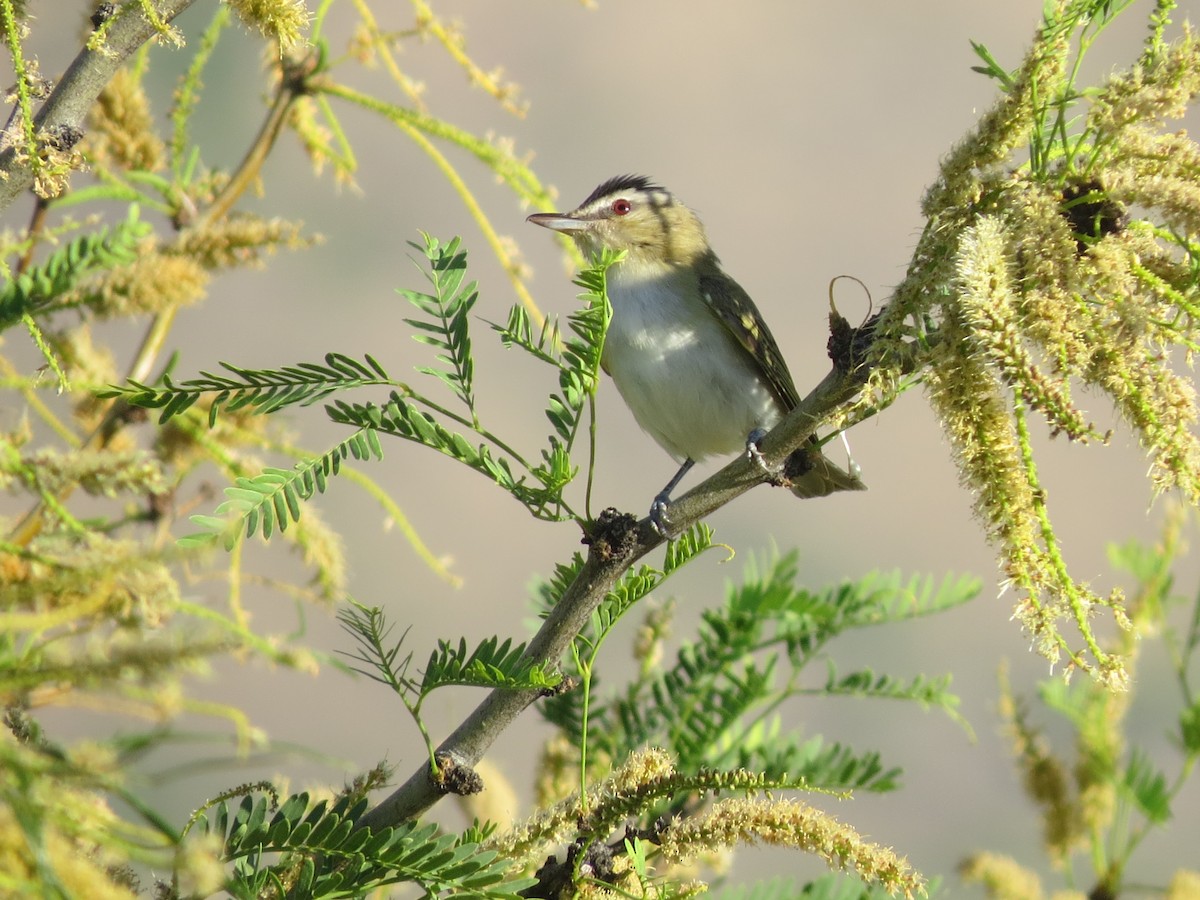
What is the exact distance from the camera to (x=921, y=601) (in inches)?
102

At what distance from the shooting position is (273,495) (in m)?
1.42

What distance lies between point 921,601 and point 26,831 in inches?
85.6

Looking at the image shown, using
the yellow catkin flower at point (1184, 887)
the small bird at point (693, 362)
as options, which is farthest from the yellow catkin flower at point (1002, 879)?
the small bird at point (693, 362)

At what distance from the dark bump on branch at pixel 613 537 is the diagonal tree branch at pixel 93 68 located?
2.47 ft

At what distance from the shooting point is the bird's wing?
14.3 feet

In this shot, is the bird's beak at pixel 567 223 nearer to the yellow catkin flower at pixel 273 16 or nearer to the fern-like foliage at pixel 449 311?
the fern-like foliage at pixel 449 311

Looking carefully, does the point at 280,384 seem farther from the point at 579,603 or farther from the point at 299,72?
the point at 299,72

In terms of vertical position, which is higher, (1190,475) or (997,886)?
(1190,475)

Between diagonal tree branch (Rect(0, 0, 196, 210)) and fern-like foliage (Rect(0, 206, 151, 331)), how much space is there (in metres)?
0.16

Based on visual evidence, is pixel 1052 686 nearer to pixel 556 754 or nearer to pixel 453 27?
pixel 556 754

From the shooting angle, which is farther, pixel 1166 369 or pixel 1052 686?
pixel 1052 686

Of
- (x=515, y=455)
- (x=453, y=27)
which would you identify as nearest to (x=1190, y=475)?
(x=515, y=455)

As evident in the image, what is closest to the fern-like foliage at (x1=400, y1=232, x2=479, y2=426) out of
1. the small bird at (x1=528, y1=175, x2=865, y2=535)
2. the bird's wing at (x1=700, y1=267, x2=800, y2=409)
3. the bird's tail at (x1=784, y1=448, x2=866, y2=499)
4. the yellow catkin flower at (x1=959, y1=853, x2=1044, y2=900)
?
the yellow catkin flower at (x1=959, y1=853, x2=1044, y2=900)

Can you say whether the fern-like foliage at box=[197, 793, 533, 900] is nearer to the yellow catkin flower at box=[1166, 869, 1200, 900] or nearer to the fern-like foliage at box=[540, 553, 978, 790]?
the fern-like foliage at box=[540, 553, 978, 790]
